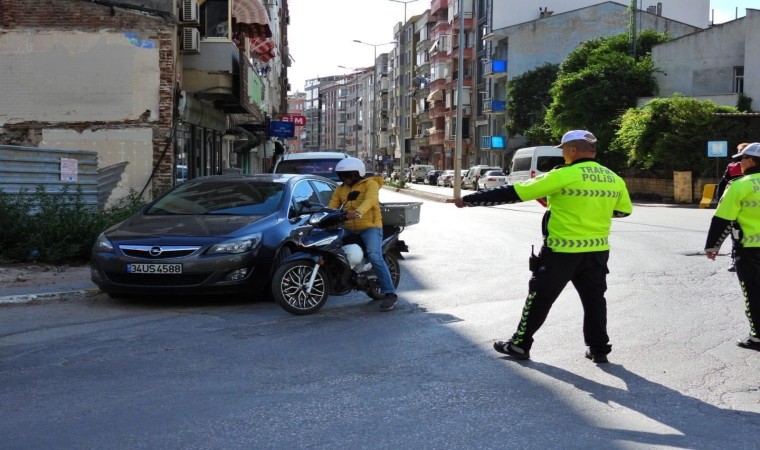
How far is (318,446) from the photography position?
14.8 ft

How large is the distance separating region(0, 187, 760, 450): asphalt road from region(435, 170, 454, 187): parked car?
169ft

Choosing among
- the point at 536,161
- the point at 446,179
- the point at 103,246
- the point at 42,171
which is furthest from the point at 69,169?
the point at 446,179

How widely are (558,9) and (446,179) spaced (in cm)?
1794

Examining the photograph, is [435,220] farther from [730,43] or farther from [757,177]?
[730,43]

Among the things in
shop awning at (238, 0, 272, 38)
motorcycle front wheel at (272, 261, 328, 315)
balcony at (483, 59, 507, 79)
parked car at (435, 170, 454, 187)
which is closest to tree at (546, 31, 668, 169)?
parked car at (435, 170, 454, 187)

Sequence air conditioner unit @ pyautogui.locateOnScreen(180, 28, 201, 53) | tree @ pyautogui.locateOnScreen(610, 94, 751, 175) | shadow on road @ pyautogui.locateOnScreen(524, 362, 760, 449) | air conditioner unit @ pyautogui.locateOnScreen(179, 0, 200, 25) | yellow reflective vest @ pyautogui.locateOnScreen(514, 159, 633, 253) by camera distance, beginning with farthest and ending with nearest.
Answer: tree @ pyautogui.locateOnScreen(610, 94, 751, 175) < air conditioner unit @ pyautogui.locateOnScreen(180, 28, 201, 53) < air conditioner unit @ pyautogui.locateOnScreen(179, 0, 200, 25) < yellow reflective vest @ pyautogui.locateOnScreen(514, 159, 633, 253) < shadow on road @ pyautogui.locateOnScreen(524, 362, 760, 449)

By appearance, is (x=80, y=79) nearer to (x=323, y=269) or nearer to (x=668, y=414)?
(x=323, y=269)

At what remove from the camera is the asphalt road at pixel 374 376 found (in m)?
4.77

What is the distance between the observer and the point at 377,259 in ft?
29.6

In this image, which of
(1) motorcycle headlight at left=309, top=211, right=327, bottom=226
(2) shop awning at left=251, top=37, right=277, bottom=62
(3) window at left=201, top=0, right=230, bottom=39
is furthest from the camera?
(2) shop awning at left=251, top=37, right=277, bottom=62

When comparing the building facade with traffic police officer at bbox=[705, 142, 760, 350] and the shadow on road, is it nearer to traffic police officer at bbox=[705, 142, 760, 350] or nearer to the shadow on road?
traffic police officer at bbox=[705, 142, 760, 350]

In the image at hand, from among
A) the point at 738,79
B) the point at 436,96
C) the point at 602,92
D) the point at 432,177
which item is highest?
the point at 436,96

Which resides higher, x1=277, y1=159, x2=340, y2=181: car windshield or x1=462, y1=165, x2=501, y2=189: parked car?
x1=277, y1=159, x2=340, y2=181: car windshield

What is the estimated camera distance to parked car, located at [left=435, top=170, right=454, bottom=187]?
62.1 meters
